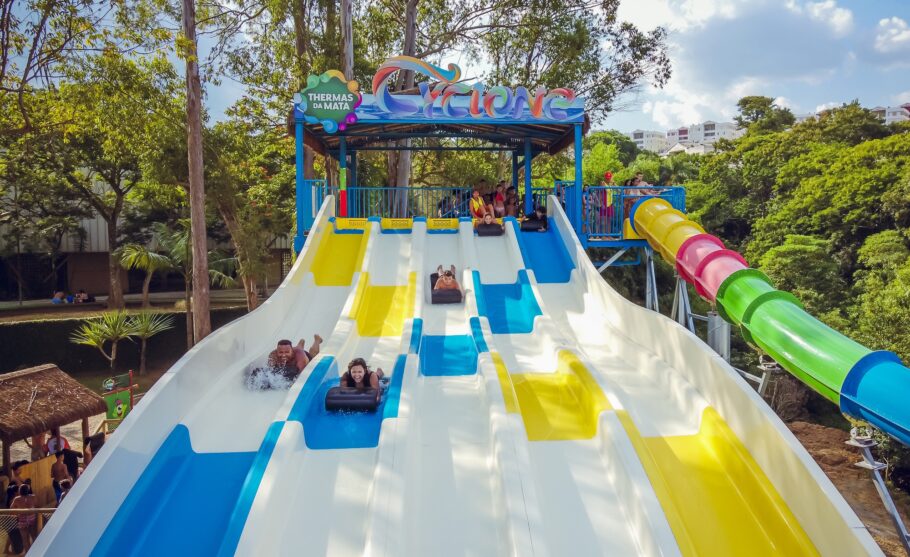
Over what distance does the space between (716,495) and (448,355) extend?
3550 millimetres

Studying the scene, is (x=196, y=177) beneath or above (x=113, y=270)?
above

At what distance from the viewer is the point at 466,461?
5.23 m

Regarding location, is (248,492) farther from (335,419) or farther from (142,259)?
(142,259)

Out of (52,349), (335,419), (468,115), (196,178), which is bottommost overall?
(52,349)

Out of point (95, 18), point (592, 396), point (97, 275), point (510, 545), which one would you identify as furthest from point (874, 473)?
point (97, 275)

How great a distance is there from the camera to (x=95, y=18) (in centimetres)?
1025

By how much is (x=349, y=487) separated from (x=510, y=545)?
1.42 metres

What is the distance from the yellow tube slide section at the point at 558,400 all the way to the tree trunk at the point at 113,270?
2364 centimetres

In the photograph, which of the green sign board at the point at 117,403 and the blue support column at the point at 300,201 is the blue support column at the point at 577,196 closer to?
the blue support column at the point at 300,201

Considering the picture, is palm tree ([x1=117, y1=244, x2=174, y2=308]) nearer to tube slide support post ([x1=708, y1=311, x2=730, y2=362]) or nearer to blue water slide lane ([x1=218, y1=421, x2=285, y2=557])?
blue water slide lane ([x1=218, y1=421, x2=285, y2=557])

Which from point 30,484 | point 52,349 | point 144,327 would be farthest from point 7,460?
point 52,349

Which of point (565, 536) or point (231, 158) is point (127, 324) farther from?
point (565, 536)

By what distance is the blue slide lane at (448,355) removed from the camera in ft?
23.2

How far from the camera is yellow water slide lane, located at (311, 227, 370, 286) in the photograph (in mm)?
10062
